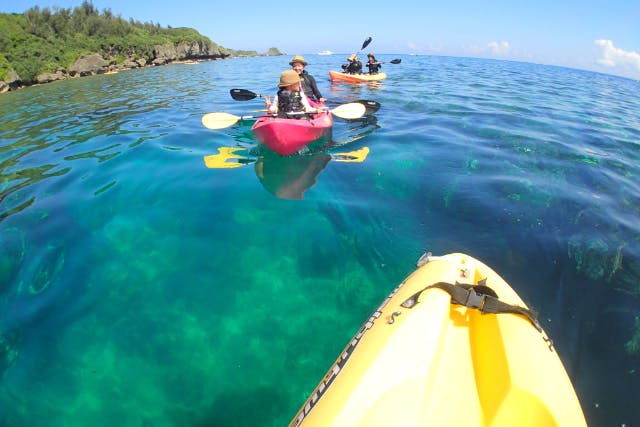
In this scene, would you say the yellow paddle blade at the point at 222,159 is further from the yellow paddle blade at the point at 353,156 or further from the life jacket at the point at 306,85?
the life jacket at the point at 306,85

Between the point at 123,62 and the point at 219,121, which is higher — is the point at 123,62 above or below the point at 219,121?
above

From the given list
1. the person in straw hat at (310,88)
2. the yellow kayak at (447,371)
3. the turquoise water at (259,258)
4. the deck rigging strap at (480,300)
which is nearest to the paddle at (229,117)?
the turquoise water at (259,258)

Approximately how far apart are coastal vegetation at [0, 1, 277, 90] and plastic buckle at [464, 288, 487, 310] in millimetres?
31525

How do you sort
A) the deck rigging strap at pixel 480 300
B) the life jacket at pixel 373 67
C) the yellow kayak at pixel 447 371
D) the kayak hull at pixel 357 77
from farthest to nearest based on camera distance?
the life jacket at pixel 373 67
the kayak hull at pixel 357 77
the deck rigging strap at pixel 480 300
the yellow kayak at pixel 447 371

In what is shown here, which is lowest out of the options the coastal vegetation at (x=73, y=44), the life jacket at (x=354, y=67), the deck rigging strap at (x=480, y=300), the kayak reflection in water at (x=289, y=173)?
the kayak reflection in water at (x=289, y=173)

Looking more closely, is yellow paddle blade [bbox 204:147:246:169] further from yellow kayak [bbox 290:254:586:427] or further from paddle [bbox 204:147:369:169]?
yellow kayak [bbox 290:254:586:427]

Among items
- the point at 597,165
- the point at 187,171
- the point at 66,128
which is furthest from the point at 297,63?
the point at 66,128

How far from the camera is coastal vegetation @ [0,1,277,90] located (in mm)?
25938

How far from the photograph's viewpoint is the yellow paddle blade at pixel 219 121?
813cm

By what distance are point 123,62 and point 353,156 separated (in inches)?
1695

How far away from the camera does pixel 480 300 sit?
8.24 feet

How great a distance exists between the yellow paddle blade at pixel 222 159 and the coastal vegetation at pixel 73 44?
2501 centimetres

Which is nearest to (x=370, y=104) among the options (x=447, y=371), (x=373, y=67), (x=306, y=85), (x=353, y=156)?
(x=306, y=85)

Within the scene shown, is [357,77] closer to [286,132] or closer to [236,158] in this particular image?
[236,158]
